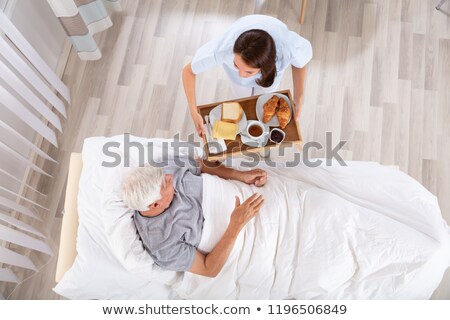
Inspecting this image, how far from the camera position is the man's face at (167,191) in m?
1.58

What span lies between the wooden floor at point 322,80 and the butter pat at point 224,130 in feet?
2.51

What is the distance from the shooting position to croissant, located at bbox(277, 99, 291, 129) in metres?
1.74

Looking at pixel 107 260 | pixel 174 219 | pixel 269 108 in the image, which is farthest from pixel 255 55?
pixel 107 260

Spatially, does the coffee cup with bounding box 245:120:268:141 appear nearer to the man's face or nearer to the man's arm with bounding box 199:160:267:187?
the man's arm with bounding box 199:160:267:187

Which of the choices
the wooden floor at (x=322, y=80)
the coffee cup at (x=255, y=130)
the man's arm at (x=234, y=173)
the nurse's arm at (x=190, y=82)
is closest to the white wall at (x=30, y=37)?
the wooden floor at (x=322, y=80)

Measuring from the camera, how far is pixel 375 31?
8.55 feet

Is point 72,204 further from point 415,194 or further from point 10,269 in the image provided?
point 415,194

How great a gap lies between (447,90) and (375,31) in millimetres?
582

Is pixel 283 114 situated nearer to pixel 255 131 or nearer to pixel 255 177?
pixel 255 131

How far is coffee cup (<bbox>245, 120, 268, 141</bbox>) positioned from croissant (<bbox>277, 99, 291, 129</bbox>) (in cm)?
8

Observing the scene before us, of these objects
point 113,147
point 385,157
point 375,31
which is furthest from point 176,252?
point 375,31

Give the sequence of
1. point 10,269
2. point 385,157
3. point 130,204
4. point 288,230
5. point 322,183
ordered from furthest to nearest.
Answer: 1. point 385,157
2. point 10,269
3. point 322,183
4. point 288,230
5. point 130,204

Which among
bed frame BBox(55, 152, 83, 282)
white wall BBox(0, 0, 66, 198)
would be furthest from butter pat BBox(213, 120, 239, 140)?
white wall BBox(0, 0, 66, 198)

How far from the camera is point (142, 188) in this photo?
1.51 metres
